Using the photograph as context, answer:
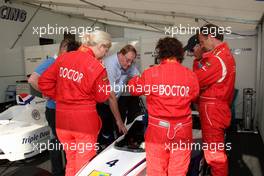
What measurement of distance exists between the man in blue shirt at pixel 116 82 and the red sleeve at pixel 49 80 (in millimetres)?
688

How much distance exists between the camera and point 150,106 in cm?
224

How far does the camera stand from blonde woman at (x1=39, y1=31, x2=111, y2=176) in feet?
7.57

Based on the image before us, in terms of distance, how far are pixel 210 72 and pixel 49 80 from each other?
1.31 m

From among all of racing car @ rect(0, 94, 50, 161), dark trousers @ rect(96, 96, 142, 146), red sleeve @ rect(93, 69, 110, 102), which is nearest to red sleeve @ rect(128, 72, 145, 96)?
red sleeve @ rect(93, 69, 110, 102)

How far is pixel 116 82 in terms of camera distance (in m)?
3.34

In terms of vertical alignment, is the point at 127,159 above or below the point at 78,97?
below

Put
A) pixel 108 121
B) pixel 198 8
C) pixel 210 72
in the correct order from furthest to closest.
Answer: pixel 198 8, pixel 108 121, pixel 210 72

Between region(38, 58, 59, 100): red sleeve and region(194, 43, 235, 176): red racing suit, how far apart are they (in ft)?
3.84

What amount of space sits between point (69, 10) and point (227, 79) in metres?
6.45

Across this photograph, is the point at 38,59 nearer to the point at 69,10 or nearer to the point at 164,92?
the point at 69,10

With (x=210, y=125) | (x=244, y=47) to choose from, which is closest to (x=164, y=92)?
(x=210, y=125)

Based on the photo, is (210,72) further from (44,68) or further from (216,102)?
(44,68)

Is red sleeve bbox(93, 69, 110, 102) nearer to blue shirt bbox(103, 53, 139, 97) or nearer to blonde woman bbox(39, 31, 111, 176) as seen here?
blonde woman bbox(39, 31, 111, 176)

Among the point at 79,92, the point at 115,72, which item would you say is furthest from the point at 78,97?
the point at 115,72
